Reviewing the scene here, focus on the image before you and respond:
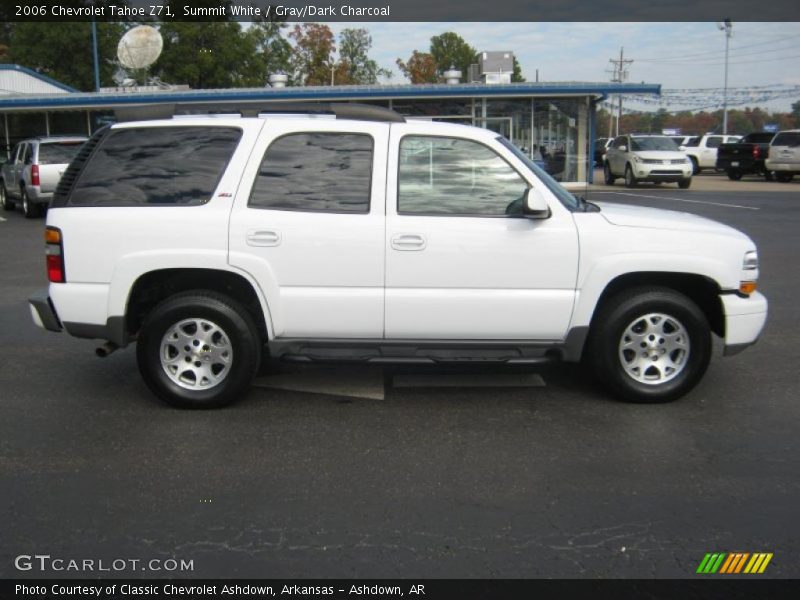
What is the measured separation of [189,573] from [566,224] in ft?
10.5

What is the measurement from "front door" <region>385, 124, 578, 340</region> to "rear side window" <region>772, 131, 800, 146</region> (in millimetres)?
28539

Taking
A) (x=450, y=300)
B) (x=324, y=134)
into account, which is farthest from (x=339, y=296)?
(x=324, y=134)

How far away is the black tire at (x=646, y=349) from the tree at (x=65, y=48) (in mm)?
55030

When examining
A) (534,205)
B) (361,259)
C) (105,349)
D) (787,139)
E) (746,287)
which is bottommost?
(105,349)

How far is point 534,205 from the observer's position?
5250mm

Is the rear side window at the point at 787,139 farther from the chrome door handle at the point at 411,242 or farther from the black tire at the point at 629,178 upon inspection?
the chrome door handle at the point at 411,242

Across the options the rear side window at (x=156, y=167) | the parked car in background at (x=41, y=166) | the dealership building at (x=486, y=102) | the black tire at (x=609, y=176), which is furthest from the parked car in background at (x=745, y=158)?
the rear side window at (x=156, y=167)

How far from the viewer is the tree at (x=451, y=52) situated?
86812mm

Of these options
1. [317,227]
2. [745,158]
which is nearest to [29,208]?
[317,227]

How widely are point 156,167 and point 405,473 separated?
2.68 metres

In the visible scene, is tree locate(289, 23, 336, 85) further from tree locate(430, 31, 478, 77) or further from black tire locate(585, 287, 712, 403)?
black tire locate(585, 287, 712, 403)

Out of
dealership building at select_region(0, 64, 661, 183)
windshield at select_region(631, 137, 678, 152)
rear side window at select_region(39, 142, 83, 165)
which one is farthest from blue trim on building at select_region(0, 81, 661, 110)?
rear side window at select_region(39, 142, 83, 165)

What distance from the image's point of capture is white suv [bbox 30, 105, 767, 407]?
5.38 meters
